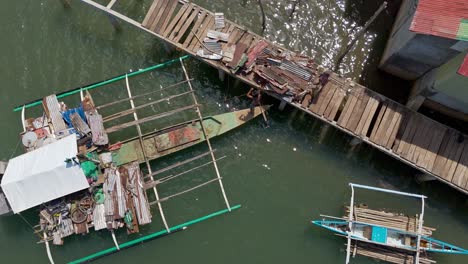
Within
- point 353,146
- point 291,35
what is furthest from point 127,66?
point 353,146

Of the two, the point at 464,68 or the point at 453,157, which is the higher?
the point at 464,68

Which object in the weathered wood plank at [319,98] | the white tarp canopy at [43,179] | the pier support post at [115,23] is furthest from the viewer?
the pier support post at [115,23]

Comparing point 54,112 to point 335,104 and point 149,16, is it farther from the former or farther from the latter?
point 335,104

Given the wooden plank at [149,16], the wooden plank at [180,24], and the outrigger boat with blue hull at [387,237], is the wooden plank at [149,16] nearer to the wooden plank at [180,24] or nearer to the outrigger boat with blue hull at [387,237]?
the wooden plank at [180,24]

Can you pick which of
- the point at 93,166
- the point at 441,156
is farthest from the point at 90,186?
the point at 441,156

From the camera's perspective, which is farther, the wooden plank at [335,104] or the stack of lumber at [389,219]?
the wooden plank at [335,104]

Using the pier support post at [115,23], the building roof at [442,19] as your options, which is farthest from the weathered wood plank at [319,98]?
the pier support post at [115,23]
